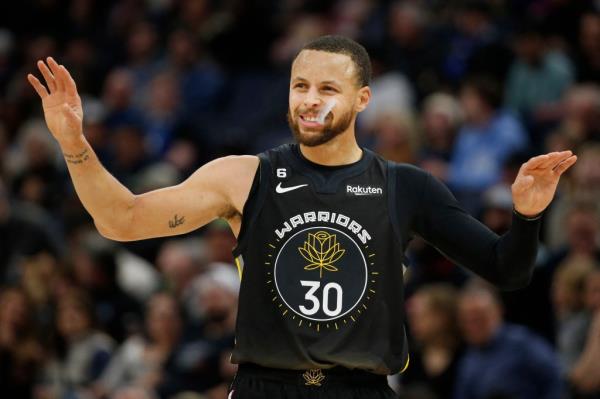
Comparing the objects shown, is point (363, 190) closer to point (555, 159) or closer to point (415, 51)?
point (555, 159)

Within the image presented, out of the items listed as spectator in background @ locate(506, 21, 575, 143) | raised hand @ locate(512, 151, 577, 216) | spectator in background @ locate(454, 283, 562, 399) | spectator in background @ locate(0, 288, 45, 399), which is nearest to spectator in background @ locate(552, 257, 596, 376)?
spectator in background @ locate(454, 283, 562, 399)

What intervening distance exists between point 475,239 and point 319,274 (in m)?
0.62

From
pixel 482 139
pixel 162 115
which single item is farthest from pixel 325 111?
pixel 162 115

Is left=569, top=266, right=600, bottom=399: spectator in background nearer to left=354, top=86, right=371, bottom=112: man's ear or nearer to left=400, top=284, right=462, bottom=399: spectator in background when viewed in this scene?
left=400, top=284, right=462, bottom=399: spectator in background

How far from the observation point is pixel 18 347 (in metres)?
10.1

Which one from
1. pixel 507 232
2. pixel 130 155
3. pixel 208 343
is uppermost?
pixel 507 232

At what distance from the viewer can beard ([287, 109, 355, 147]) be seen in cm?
468

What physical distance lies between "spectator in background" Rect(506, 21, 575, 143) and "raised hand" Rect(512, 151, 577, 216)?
19.2ft

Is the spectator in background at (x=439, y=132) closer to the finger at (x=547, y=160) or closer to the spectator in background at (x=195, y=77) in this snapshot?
the spectator in background at (x=195, y=77)

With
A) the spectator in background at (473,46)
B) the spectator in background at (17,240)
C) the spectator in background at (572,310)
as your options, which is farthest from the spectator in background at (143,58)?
the spectator in background at (572,310)

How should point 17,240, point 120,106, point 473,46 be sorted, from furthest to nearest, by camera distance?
point 120,106 → point 17,240 → point 473,46

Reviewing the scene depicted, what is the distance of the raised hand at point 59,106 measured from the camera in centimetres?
446

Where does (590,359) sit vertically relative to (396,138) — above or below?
below

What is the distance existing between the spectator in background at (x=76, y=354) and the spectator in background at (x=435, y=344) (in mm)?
2708
